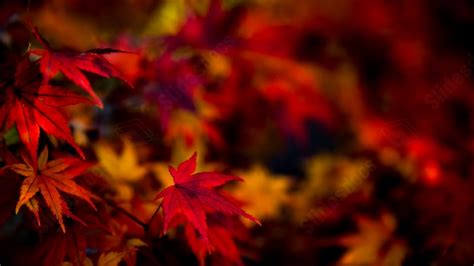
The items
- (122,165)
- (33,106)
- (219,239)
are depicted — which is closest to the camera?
(33,106)

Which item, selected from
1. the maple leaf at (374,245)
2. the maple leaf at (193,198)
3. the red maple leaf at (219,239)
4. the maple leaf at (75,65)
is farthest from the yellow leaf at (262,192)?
the maple leaf at (75,65)

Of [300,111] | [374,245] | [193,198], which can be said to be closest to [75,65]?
[193,198]

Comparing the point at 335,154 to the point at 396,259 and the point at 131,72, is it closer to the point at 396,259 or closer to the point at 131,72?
the point at 396,259

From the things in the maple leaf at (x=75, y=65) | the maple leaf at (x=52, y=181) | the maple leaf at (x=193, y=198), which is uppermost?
the maple leaf at (x=75, y=65)

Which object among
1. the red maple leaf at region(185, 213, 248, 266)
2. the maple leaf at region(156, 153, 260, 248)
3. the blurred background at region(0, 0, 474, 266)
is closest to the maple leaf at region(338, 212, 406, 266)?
the blurred background at region(0, 0, 474, 266)

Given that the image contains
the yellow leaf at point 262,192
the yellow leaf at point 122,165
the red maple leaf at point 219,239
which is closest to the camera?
the red maple leaf at point 219,239

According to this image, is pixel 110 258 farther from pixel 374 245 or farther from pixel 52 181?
pixel 374 245

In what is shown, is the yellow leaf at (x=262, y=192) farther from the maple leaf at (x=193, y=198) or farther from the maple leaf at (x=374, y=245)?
the maple leaf at (x=193, y=198)
